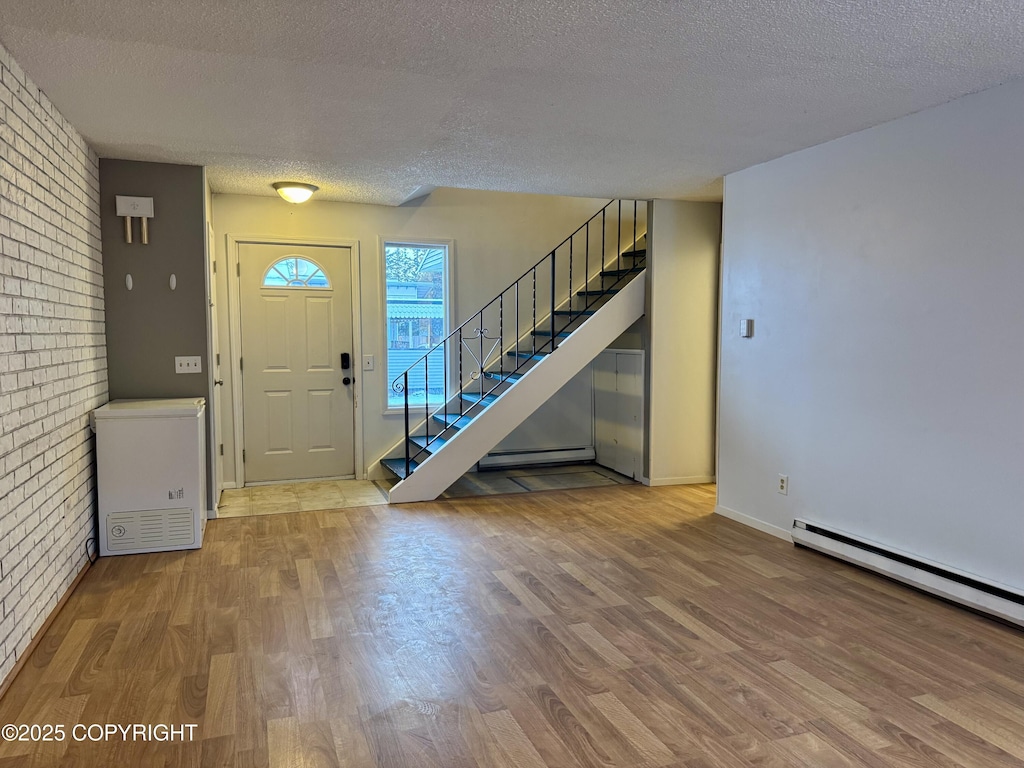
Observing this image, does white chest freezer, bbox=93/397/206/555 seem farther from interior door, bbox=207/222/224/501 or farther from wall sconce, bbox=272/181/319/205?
wall sconce, bbox=272/181/319/205

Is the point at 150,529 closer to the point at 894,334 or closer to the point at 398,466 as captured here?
the point at 398,466

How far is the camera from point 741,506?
15.1 feet

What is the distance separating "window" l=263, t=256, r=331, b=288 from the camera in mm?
5645

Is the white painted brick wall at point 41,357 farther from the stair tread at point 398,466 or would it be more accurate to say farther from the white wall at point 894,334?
the white wall at point 894,334

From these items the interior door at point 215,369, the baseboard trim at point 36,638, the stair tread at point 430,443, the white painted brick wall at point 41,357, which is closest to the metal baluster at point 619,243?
the stair tread at point 430,443

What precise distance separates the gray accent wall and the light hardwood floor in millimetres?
1179

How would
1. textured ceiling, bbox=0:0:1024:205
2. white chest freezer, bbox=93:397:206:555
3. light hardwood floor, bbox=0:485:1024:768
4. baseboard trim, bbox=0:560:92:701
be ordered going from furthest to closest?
1. white chest freezer, bbox=93:397:206:555
2. baseboard trim, bbox=0:560:92:701
3. textured ceiling, bbox=0:0:1024:205
4. light hardwood floor, bbox=0:485:1024:768

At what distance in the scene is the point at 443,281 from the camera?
6.15 metres

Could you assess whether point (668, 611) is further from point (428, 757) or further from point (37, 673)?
point (37, 673)

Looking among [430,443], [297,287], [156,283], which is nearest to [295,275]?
[297,287]

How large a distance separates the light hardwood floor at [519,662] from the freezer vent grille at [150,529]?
0.12 m

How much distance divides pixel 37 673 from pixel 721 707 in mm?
2485

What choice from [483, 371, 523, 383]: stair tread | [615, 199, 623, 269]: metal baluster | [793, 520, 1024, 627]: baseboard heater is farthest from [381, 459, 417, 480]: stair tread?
[793, 520, 1024, 627]: baseboard heater

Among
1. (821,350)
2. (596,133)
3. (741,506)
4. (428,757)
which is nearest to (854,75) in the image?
(596,133)
